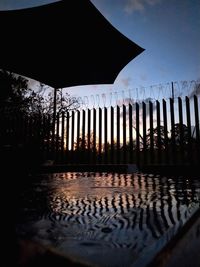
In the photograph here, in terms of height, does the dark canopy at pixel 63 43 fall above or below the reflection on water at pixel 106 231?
above

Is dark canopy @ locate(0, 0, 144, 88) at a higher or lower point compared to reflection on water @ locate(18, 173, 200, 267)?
higher

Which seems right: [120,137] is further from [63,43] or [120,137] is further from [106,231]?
[106,231]

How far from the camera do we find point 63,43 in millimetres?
4738

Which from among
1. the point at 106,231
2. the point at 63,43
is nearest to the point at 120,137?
the point at 63,43

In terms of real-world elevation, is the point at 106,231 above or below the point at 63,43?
below

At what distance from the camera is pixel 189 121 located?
576 cm

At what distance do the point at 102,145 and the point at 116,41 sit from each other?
341 cm

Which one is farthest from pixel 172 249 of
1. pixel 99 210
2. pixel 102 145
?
pixel 102 145

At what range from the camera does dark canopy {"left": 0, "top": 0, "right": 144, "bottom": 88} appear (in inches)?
159

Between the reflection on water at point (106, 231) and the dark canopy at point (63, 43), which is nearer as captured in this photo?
the reflection on water at point (106, 231)

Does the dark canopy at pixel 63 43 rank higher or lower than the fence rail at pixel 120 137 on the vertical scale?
higher

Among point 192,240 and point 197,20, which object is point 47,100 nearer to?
point 197,20

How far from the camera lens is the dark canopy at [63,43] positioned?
405 centimetres

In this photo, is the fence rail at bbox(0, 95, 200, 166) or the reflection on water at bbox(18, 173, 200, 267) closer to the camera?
the reflection on water at bbox(18, 173, 200, 267)
